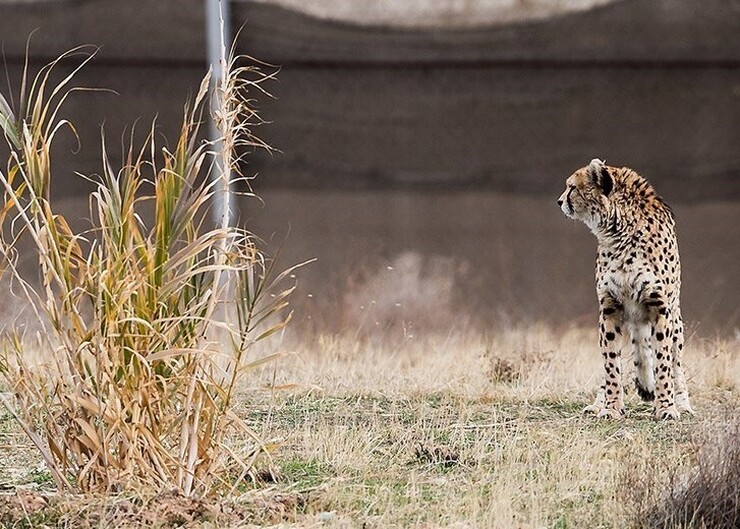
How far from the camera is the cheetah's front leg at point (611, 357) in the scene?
565cm

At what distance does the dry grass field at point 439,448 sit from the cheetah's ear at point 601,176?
95 cm

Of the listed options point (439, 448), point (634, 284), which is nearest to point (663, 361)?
point (634, 284)

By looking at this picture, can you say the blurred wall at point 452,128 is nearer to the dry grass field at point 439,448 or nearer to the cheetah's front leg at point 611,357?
the dry grass field at point 439,448

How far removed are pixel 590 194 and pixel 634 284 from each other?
470 millimetres

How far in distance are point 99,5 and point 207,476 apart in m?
4.38

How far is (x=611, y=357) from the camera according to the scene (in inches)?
223

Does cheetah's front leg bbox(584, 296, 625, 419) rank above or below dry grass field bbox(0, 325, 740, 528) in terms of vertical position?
above

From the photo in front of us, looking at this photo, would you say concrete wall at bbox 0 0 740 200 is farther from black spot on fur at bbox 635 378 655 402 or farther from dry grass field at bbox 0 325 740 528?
black spot on fur at bbox 635 378 655 402

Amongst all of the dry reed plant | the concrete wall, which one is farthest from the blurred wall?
the dry reed plant

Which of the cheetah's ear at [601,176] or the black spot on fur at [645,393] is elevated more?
the cheetah's ear at [601,176]

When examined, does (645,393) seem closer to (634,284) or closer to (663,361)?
(663,361)

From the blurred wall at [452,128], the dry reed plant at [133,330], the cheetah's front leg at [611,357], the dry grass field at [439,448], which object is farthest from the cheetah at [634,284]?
the dry reed plant at [133,330]

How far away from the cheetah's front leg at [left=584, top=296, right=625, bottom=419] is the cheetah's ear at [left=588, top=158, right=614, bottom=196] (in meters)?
0.47

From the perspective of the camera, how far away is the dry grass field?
3934 mm
